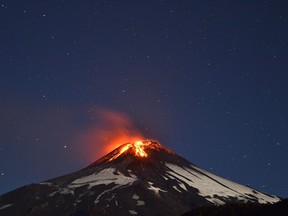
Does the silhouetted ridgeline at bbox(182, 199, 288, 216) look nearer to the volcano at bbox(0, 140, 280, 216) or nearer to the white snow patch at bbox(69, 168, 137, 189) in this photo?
the volcano at bbox(0, 140, 280, 216)

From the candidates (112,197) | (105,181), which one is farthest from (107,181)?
(112,197)

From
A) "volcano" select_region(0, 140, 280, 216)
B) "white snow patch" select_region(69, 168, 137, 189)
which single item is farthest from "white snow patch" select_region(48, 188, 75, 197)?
"white snow patch" select_region(69, 168, 137, 189)

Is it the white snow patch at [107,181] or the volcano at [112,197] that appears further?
the white snow patch at [107,181]

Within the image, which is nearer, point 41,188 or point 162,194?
point 162,194

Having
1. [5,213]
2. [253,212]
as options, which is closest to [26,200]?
[5,213]

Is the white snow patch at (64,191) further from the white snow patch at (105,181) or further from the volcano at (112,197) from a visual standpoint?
the white snow patch at (105,181)

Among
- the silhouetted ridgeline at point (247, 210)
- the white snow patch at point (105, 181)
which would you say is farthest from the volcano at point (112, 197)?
the silhouetted ridgeline at point (247, 210)

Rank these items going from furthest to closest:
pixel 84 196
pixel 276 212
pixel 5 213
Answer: pixel 84 196 → pixel 5 213 → pixel 276 212

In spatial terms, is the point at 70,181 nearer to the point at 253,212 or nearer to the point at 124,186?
the point at 124,186
